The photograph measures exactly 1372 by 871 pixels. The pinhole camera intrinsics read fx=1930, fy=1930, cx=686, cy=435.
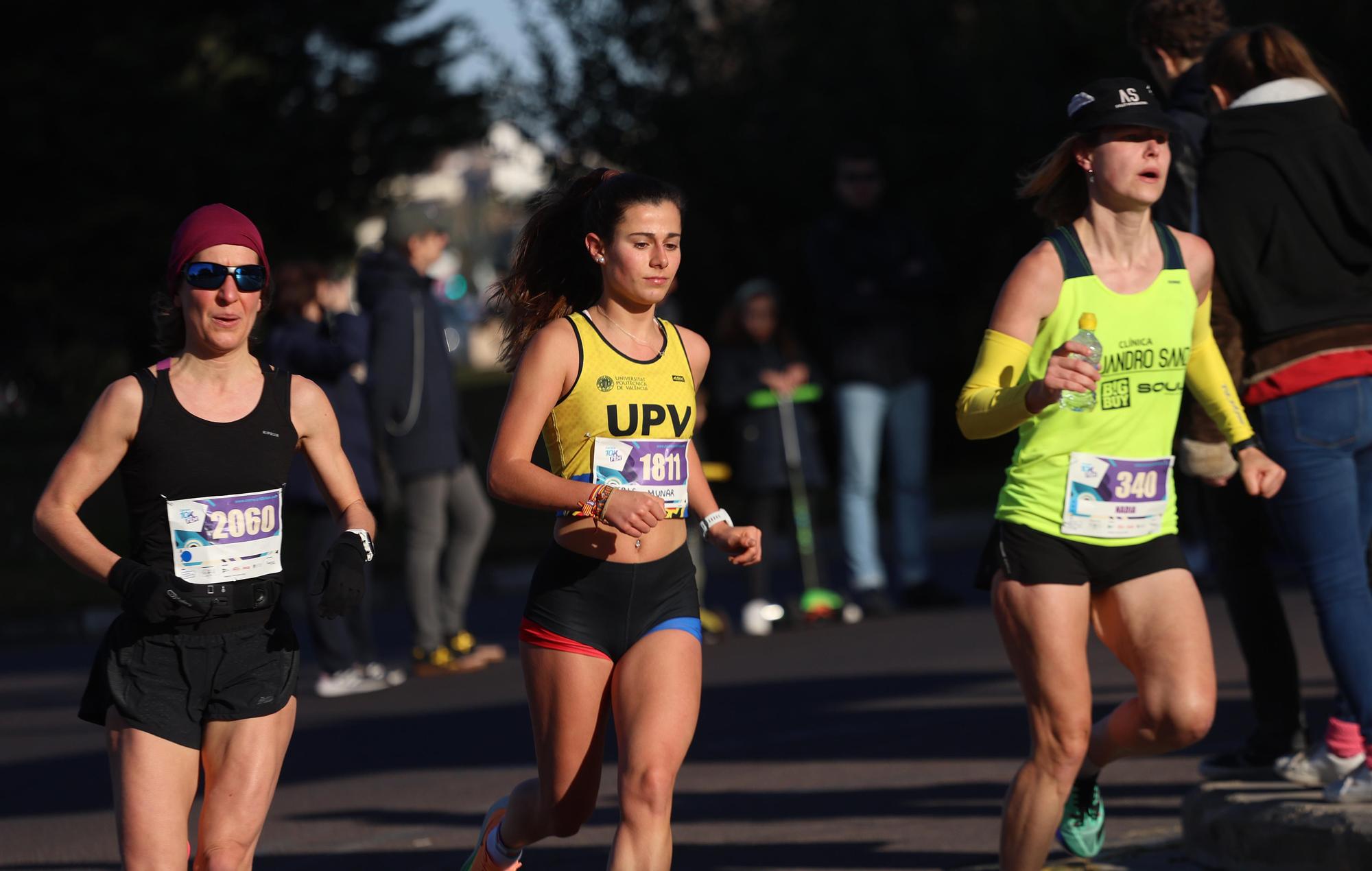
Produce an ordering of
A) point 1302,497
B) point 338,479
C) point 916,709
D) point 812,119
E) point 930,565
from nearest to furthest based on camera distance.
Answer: point 338,479 < point 1302,497 < point 916,709 < point 930,565 < point 812,119

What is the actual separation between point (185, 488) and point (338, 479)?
40 centimetres

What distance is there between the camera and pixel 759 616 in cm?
1141

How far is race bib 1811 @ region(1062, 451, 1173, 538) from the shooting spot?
15.5 ft

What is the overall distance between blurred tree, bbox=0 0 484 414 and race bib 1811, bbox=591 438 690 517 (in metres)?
18.3

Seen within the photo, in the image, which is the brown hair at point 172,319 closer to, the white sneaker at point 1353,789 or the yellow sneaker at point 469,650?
the white sneaker at point 1353,789

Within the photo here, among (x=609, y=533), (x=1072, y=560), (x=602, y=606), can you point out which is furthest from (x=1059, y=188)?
(x=602, y=606)

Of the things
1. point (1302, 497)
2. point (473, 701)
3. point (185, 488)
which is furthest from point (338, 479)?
point (473, 701)

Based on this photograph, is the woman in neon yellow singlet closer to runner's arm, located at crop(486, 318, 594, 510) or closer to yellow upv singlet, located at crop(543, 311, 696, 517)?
yellow upv singlet, located at crop(543, 311, 696, 517)

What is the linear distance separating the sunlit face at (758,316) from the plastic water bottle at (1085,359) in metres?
6.57

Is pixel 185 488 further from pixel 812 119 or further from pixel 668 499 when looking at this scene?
pixel 812 119

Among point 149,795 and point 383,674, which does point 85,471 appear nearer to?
point 149,795

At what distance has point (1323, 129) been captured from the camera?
539cm

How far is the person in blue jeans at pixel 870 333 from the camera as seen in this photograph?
11352mm

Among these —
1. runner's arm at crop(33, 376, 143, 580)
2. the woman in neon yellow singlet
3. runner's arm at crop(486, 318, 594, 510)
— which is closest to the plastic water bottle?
the woman in neon yellow singlet
